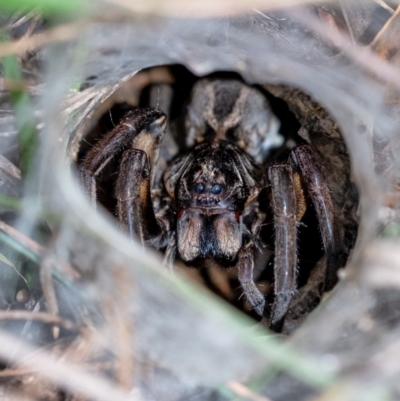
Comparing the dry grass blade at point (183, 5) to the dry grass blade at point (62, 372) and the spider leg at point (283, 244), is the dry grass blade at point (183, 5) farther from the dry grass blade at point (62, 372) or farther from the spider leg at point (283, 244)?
the dry grass blade at point (62, 372)

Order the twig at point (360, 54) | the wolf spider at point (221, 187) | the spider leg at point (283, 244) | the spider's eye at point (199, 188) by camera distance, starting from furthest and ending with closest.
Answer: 1. the spider's eye at point (199, 188)
2. the wolf spider at point (221, 187)
3. the spider leg at point (283, 244)
4. the twig at point (360, 54)

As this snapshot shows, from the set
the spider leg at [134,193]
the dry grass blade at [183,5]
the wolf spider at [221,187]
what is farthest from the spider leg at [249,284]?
the dry grass blade at [183,5]

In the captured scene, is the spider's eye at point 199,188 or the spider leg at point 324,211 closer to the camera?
the spider leg at point 324,211

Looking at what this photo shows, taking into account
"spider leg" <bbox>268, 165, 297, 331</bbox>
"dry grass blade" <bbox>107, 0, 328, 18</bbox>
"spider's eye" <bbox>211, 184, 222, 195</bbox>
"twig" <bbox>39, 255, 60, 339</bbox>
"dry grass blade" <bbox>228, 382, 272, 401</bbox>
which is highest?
"dry grass blade" <bbox>107, 0, 328, 18</bbox>

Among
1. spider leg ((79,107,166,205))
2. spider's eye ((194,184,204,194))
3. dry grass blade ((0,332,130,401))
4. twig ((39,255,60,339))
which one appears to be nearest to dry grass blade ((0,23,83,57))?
spider leg ((79,107,166,205))

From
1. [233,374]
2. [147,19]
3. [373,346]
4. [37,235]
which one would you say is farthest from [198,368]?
[147,19]

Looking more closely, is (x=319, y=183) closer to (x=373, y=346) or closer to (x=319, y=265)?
(x=319, y=265)

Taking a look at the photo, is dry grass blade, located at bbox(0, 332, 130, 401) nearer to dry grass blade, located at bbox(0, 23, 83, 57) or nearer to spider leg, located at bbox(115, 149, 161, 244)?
spider leg, located at bbox(115, 149, 161, 244)
